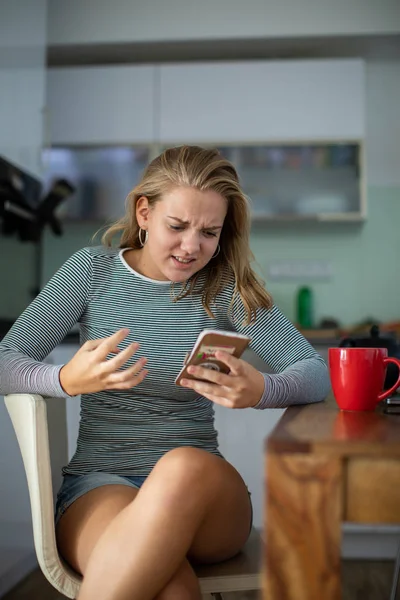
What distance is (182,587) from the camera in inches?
42.9

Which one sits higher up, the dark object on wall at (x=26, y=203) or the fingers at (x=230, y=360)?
the dark object on wall at (x=26, y=203)

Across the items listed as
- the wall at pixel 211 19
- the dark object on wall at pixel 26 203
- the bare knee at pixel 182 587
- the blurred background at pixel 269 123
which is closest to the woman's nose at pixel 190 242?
the bare knee at pixel 182 587

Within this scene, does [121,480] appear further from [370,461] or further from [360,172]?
[360,172]

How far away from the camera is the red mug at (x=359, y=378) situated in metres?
1.19

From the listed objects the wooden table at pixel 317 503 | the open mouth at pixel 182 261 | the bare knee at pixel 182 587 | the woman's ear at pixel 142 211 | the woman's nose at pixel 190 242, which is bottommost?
the bare knee at pixel 182 587

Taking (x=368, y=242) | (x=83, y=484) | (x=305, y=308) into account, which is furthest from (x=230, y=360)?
(x=368, y=242)

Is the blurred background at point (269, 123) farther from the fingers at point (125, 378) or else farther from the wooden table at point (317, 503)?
the wooden table at point (317, 503)

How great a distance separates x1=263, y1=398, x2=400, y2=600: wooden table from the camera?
748 millimetres

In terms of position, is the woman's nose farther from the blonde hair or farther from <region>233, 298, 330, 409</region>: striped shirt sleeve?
<region>233, 298, 330, 409</region>: striped shirt sleeve

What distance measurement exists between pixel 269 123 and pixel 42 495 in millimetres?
2997

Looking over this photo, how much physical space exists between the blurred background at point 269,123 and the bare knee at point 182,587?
8.44 feet

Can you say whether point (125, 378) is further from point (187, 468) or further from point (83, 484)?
point (83, 484)

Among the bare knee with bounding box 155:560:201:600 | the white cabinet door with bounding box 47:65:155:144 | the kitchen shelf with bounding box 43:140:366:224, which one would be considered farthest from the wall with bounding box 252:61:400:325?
the bare knee with bounding box 155:560:201:600

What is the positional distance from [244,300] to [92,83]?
2.75m
